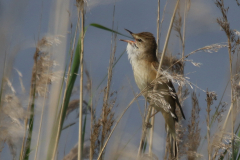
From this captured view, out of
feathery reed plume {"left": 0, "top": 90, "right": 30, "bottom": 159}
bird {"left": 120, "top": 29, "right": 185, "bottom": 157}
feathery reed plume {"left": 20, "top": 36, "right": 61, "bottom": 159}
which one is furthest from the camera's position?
bird {"left": 120, "top": 29, "right": 185, "bottom": 157}

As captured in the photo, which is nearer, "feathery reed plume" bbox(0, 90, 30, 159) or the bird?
"feathery reed plume" bbox(0, 90, 30, 159)

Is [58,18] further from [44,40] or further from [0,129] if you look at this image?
[0,129]

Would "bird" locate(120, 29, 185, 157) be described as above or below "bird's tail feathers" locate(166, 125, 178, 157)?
above

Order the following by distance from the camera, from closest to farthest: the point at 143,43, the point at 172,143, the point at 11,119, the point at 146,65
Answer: the point at 11,119 → the point at 172,143 → the point at 146,65 → the point at 143,43

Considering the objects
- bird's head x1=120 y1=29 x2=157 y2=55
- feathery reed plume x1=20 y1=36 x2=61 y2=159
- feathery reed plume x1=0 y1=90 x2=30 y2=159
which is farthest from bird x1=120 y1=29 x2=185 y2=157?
feathery reed plume x1=0 y1=90 x2=30 y2=159

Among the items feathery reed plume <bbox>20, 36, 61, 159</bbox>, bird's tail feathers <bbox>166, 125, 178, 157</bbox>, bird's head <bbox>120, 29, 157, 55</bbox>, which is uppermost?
bird's head <bbox>120, 29, 157, 55</bbox>

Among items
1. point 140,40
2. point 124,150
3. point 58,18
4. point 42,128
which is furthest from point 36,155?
point 140,40

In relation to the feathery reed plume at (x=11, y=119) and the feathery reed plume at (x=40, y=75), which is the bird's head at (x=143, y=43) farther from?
the feathery reed plume at (x=11, y=119)

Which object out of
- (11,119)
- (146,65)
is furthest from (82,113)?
(146,65)

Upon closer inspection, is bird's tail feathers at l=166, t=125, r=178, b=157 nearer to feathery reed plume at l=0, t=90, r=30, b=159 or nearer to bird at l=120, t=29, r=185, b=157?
bird at l=120, t=29, r=185, b=157

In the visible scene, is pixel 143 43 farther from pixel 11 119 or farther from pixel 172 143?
pixel 11 119

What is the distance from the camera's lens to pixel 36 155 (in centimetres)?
191

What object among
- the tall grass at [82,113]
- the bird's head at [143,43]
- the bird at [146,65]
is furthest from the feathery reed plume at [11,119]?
the bird's head at [143,43]

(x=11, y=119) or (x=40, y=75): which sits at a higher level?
(x=40, y=75)
